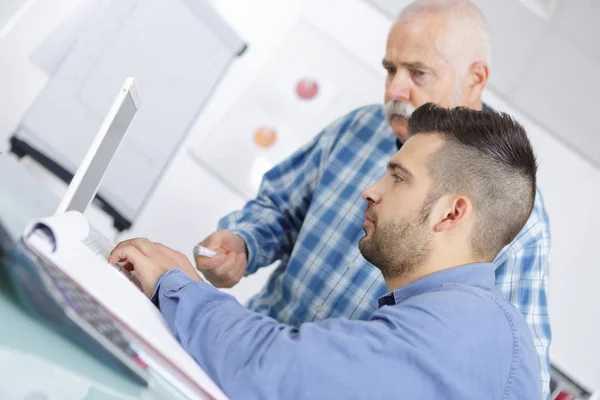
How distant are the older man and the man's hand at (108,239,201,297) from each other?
0.25 metres

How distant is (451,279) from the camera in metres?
0.86

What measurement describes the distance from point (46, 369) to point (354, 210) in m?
0.77

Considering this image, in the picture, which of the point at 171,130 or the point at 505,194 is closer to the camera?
the point at 505,194

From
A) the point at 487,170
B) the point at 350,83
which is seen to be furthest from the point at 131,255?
the point at 350,83

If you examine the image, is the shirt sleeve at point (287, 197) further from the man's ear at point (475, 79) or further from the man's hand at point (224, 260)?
the man's ear at point (475, 79)

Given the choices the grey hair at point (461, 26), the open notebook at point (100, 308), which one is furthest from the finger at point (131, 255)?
the grey hair at point (461, 26)

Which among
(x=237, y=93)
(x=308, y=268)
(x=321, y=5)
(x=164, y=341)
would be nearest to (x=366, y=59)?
(x=321, y=5)

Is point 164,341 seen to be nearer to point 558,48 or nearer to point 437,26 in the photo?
point 437,26

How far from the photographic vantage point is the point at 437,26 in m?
1.31

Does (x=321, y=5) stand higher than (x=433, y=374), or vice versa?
(x=321, y=5)

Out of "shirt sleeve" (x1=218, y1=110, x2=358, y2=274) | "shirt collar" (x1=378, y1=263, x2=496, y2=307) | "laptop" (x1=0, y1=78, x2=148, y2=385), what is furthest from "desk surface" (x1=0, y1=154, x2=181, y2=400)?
"shirt sleeve" (x1=218, y1=110, x2=358, y2=274)

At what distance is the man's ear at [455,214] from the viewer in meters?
0.89

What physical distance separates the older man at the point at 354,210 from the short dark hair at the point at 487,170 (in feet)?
0.78

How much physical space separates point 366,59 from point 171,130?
2.29 feet
